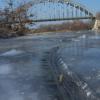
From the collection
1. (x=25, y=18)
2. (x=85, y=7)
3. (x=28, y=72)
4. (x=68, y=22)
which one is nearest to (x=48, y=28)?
(x=68, y=22)

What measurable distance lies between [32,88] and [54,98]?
1370 mm

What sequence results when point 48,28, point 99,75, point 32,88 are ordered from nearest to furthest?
point 32,88, point 99,75, point 48,28

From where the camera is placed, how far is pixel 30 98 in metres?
7.77

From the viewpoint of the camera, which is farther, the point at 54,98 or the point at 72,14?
the point at 72,14

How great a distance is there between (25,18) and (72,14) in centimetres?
2852

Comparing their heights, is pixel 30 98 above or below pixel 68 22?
above

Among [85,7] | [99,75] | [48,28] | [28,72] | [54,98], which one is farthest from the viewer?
[85,7]

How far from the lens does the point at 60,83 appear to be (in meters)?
9.54

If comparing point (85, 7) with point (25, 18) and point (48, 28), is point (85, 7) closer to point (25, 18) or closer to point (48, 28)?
point (48, 28)

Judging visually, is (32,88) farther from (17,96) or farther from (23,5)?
(23,5)

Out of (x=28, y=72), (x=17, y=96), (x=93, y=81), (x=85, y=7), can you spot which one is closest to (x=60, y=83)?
(x=93, y=81)

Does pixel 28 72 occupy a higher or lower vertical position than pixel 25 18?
higher

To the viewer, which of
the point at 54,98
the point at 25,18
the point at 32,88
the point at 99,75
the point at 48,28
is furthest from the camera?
the point at 48,28

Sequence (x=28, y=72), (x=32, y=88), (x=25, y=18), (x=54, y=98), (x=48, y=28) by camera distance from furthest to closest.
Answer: (x=48, y=28), (x=25, y=18), (x=28, y=72), (x=32, y=88), (x=54, y=98)
